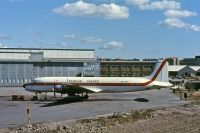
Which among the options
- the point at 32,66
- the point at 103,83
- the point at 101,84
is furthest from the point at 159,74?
the point at 32,66

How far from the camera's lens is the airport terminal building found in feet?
326

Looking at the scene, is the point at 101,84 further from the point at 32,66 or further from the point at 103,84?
the point at 32,66

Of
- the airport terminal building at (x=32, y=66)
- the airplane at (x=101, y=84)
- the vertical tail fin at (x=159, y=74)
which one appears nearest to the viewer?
the airplane at (x=101, y=84)

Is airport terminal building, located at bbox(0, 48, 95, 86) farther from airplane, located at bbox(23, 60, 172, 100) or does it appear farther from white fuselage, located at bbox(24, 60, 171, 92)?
white fuselage, located at bbox(24, 60, 171, 92)

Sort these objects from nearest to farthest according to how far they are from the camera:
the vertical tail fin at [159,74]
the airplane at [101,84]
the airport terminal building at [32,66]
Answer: the airplane at [101,84]
the vertical tail fin at [159,74]
the airport terminal building at [32,66]

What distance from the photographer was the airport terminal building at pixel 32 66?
99.4 m

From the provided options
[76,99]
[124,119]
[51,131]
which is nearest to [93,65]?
[76,99]

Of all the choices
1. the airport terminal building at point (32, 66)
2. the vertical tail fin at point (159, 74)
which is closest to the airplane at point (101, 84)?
the vertical tail fin at point (159, 74)

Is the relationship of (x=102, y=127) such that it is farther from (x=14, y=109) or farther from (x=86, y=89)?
(x=86, y=89)

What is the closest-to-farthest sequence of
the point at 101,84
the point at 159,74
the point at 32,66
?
the point at 101,84 → the point at 159,74 → the point at 32,66

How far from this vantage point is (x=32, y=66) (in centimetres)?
10175

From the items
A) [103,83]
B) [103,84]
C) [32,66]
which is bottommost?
[103,84]

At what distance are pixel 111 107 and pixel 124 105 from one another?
296 centimetres

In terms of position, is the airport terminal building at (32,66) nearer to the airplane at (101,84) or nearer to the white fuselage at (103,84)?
the airplane at (101,84)
